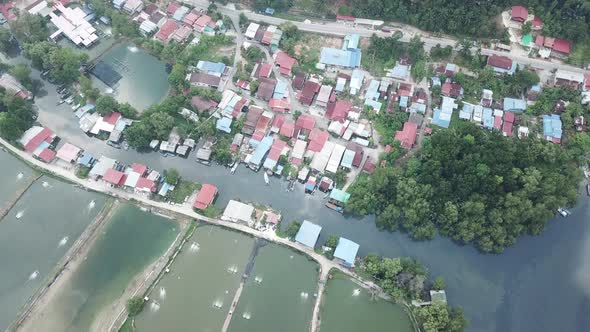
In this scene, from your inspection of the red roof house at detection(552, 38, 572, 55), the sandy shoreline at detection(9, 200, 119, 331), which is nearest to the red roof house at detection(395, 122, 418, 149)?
the red roof house at detection(552, 38, 572, 55)

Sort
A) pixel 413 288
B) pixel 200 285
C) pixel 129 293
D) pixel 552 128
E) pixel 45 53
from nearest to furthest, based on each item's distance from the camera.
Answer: pixel 413 288
pixel 129 293
pixel 200 285
pixel 552 128
pixel 45 53

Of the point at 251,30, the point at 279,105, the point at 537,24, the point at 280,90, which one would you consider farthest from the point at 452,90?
the point at 251,30

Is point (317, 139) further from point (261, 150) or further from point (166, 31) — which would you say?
point (166, 31)

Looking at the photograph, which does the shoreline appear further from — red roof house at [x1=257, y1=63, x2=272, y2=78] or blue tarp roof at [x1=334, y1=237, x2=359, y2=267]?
red roof house at [x1=257, y1=63, x2=272, y2=78]

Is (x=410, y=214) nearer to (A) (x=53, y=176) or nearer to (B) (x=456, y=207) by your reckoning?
(B) (x=456, y=207)

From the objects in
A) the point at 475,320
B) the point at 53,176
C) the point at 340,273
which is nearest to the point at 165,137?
the point at 53,176

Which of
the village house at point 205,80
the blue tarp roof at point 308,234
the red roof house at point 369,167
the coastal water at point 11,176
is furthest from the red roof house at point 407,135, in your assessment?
the coastal water at point 11,176
